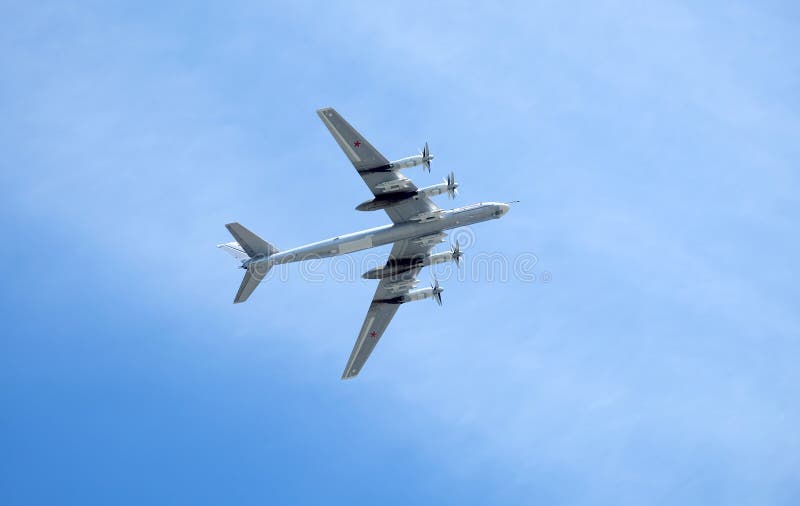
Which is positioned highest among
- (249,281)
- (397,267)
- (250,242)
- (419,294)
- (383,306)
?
(250,242)

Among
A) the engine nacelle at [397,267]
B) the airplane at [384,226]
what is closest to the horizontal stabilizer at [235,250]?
the airplane at [384,226]

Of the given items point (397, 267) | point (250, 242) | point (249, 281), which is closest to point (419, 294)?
point (397, 267)

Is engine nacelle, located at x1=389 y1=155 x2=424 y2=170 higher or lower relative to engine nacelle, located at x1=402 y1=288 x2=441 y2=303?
higher

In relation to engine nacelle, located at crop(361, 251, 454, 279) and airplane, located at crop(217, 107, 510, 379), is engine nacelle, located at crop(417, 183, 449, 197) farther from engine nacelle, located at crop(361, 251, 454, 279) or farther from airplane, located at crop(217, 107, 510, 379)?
engine nacelle, located at crop(361, 251, 454, 279)

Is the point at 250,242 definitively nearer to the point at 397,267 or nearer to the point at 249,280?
the point at 249,280

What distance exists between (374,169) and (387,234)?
253 inches

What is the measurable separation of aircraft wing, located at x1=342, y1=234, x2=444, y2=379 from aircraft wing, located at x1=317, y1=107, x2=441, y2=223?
5290 mm

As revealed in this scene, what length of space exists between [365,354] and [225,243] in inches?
724

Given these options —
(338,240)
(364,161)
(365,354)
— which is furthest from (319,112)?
(365,354)

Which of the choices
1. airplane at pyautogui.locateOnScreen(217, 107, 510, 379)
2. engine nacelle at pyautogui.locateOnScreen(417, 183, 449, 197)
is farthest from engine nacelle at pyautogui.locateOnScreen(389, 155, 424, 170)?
engine nacelle at pyautogui.locateOnScreen(417, 183, 449, 197)

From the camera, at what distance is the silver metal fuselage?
8800cm

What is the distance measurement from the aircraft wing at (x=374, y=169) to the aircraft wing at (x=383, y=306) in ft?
17.4

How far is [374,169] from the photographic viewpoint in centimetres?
8650

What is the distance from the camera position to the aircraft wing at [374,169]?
84688mm
